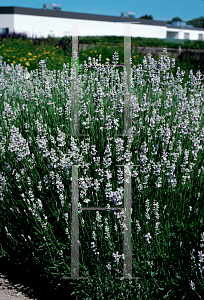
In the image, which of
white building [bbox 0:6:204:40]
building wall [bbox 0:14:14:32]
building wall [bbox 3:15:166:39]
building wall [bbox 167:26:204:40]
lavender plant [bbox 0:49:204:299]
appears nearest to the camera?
lavender plant [bbox 0:49:204:299]

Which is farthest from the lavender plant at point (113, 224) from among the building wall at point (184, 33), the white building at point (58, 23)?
the building wall at point (184, 33)

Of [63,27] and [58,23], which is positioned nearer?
[58,23]

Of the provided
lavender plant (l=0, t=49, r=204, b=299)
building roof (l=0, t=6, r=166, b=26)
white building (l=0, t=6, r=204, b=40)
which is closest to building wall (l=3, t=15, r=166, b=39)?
white building (l=0, t=6, r=204, b=40)

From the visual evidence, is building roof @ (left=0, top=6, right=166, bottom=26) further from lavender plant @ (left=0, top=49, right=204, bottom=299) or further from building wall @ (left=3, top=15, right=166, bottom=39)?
lavender plant @ (left=0, top=49, right=204, bottom=299)

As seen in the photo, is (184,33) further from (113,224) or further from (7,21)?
(113,224)

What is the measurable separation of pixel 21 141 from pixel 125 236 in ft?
3.98

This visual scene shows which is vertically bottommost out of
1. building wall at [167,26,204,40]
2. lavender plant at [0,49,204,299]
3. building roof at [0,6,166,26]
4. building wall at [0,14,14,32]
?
lavender plant at [0,49,204,299]

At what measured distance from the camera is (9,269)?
140 inches

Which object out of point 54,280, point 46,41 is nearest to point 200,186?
point 54,280

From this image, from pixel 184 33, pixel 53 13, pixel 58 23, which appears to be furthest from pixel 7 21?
pixel 184 33

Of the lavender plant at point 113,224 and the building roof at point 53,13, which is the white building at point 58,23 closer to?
the building roof at point 53,13

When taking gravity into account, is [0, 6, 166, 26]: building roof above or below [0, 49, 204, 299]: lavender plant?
above

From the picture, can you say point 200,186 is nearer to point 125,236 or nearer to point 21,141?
point 125,236

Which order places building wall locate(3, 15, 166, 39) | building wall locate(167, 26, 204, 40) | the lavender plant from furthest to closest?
Answer: building wall locate(167, 26, 204, 40), building wall locate(3, 15, 166, 39), the lavender plant
